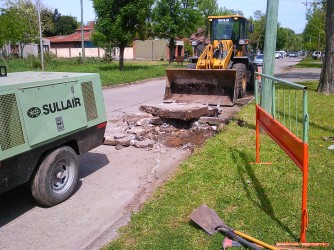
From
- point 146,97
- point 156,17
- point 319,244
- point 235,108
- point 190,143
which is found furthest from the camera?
point 156,17

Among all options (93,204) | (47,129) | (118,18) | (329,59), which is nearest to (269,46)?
(93,204)

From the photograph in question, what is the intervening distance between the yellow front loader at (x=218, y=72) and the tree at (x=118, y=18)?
437 inches

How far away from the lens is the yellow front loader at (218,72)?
11148 mm

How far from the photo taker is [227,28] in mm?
13203

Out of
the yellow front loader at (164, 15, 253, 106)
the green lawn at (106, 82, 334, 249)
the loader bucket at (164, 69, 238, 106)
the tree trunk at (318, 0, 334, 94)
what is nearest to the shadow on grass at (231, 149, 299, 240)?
the green lawn at (106, 82, 334, 249)

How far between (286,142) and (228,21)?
10.2 m

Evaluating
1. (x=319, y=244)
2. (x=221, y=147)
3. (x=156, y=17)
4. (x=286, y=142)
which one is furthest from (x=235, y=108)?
(x=156, y=17)

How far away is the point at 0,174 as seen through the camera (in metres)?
3.66

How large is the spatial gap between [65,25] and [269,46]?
8011 centimetres

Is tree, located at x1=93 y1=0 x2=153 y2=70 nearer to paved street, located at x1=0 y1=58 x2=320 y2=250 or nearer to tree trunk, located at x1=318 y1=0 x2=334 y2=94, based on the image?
tree trunk, located at x1=318 y1=0 x2=334 y2=94

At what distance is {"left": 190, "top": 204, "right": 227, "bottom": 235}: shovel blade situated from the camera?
3.67 m

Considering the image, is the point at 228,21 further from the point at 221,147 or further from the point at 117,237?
the point at 117,237

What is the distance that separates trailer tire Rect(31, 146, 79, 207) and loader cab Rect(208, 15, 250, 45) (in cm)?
982

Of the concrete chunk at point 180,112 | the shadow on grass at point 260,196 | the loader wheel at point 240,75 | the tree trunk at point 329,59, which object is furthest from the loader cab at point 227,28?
the shadow on grass at point 260,196
